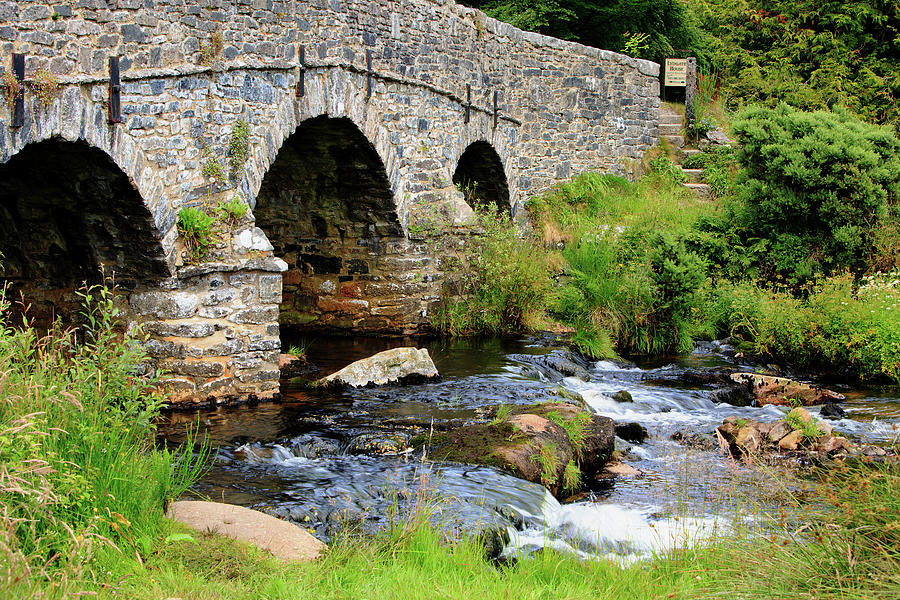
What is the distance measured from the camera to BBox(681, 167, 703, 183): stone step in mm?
19997

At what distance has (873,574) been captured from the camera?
12.0 ft

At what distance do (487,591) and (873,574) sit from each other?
165 centimetres

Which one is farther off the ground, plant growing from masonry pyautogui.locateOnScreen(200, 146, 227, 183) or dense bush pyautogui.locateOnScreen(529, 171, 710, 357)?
plant growing from masonry pyautogui.locateOnScreen(200, 146, 227, 183)

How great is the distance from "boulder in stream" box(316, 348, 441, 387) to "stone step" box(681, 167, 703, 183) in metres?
11.6

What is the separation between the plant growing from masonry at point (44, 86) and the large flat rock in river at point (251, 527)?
3.74 meters

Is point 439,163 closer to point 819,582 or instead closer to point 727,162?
point 727,162

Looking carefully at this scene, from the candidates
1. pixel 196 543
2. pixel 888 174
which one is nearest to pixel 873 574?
pixel 196 543

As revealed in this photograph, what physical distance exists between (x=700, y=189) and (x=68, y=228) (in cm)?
1403

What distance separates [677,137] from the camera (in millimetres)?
21422

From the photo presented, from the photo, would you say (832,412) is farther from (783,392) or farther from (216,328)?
(216,328)

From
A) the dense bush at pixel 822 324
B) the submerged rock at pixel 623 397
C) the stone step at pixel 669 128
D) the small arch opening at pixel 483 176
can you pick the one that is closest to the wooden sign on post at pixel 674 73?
the stone step at pixel 669 128

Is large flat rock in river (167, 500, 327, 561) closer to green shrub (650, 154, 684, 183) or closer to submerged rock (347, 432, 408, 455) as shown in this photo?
submerged rock (347, 432, 408, 455)

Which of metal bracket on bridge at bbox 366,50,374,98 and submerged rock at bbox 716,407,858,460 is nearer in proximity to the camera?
submerged rock at bbox 716,407,858,460

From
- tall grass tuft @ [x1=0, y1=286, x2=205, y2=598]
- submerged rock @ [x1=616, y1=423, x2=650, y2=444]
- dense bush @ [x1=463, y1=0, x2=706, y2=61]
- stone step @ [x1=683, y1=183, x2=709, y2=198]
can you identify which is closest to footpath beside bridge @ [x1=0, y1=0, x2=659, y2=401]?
tall grass tuft @ [x1=0, y1=286, x2=205, y2=598]
